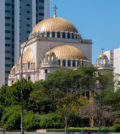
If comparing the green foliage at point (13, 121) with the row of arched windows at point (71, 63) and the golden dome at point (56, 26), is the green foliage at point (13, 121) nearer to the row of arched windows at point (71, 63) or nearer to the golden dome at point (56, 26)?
the row of arched windows at point (71, 63)

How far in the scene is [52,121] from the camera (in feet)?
199

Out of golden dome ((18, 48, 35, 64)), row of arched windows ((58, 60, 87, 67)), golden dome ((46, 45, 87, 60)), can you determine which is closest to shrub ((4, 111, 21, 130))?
golden dome ((46, 45, 87, 60))

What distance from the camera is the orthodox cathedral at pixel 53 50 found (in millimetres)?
95406

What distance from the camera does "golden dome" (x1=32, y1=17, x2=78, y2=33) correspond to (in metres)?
104

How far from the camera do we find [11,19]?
142 metres

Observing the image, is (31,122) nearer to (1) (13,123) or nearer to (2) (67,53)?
(1) (13,123)

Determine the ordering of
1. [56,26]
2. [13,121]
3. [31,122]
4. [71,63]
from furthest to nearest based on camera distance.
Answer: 1. [56,26]
2. [71,63]
3. [13,121]
4. [31,122]

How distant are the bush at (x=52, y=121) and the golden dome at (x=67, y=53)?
3483 cm

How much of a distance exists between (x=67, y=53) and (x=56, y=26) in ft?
33.5

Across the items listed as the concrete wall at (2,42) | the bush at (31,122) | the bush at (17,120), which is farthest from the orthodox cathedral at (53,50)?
the bush at (31,122)

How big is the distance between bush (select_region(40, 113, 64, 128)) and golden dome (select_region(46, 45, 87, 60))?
114 ft

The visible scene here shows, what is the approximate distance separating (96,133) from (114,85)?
7.68 metres

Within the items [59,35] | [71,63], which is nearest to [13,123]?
[71,63]

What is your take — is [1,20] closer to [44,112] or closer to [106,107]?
[44,112]
